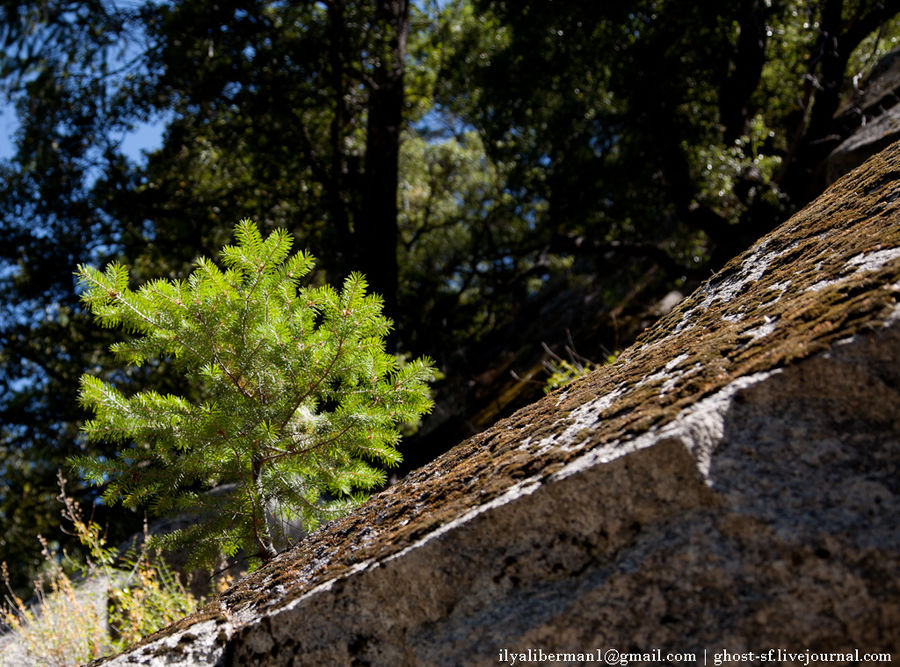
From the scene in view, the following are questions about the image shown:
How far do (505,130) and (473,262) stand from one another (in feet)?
7.25

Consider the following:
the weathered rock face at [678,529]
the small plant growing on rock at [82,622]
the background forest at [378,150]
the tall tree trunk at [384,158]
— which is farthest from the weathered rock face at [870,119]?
the small plant growing on rock at [82,622]

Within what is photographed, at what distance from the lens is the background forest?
29.7 feet

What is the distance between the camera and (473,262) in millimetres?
11789

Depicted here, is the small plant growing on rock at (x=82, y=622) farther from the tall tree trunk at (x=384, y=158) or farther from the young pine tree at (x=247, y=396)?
the tall tree trunk at (x=384, y=158)

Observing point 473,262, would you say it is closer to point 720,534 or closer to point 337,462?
point 337,462

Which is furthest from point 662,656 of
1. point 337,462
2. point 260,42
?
point 260,42

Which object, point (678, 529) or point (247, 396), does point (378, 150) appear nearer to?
point (247, 396)

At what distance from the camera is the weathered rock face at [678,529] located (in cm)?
143

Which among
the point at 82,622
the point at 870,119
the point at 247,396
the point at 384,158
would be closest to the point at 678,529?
the point at 247,396

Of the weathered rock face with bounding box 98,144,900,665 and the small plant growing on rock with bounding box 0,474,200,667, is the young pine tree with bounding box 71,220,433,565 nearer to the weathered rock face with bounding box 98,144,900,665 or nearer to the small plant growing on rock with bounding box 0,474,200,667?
the weathered rock face with bounding box 98,144,900,665

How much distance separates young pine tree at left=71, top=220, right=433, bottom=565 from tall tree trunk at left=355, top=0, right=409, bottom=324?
173 inches

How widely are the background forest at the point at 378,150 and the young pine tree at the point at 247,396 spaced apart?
16.8 feet

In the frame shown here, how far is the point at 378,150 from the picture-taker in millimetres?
8688

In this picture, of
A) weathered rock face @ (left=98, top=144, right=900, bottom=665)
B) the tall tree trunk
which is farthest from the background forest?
weathered rock face @ (left=98, top=144, right=900, bottom=665)
